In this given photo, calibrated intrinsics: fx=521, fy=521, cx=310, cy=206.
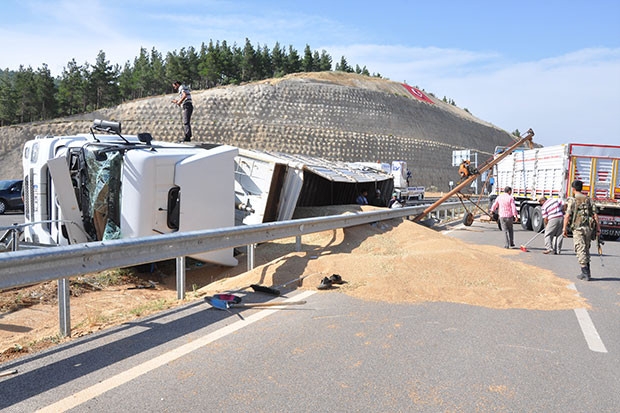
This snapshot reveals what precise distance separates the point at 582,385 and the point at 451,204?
63.6 ft

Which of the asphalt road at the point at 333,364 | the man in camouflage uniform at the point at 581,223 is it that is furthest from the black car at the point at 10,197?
the man in camouflage uniform at the point at 581,223

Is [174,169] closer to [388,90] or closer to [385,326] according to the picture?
[385,326]

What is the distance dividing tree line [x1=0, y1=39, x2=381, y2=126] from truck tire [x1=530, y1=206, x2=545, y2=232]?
7481cm

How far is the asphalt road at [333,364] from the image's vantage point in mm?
3686

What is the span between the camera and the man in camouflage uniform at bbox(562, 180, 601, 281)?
938cm

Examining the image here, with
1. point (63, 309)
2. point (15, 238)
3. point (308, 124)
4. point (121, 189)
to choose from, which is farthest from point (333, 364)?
point (308, 124)

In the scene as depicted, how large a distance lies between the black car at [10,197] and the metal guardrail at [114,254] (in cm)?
2027

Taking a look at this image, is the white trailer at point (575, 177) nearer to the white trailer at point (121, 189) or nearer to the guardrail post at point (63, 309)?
the white trailer at point (121, 189)

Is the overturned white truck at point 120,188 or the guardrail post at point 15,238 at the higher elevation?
the overturned white truck at point 120,188

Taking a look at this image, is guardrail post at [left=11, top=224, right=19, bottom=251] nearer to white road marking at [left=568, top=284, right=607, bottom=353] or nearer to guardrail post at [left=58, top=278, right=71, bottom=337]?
guardrail post at [left=58, top=278, right=71, bottom=337]

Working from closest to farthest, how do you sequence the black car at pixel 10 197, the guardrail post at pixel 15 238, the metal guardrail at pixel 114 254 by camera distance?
the metal guardrail at pixel 114 254 → the guardrail post at pixel 15 238 → the black car at pixel 10 197

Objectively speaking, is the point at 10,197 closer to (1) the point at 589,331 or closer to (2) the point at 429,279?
(2) the point at 429,279

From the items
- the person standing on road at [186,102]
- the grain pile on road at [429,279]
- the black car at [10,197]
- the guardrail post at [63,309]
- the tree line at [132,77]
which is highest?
the tree line at [132,77]

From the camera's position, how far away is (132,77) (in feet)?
319
